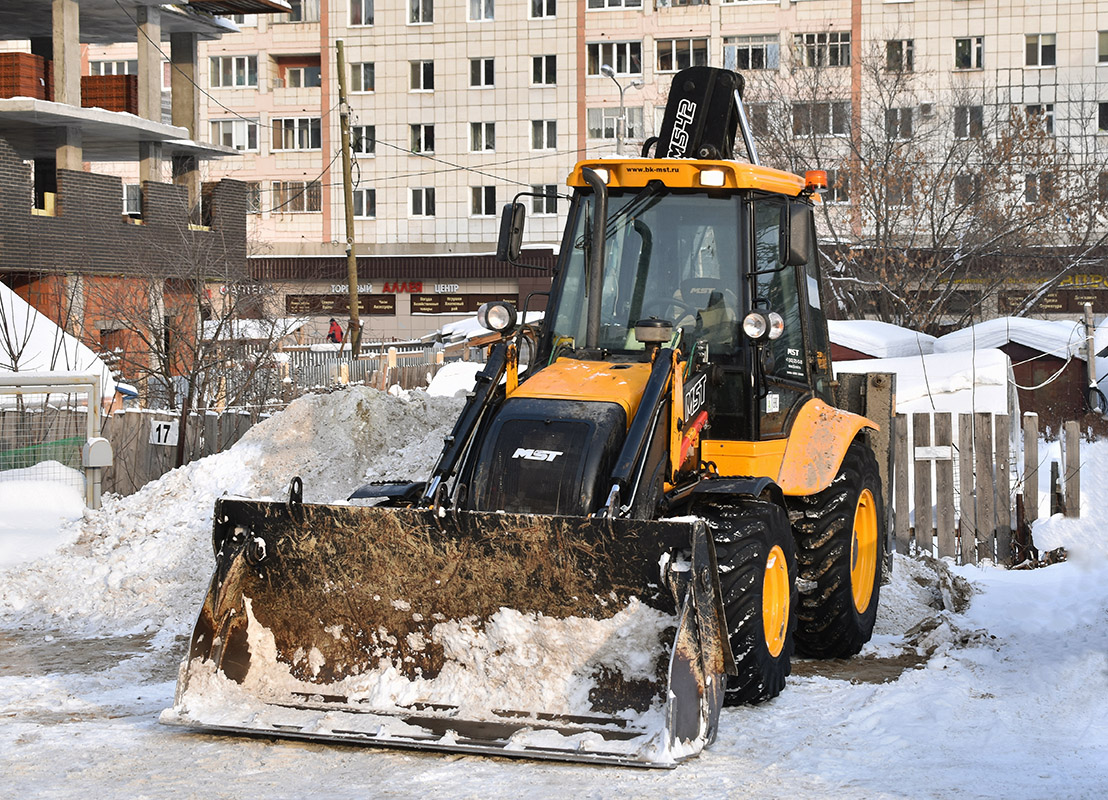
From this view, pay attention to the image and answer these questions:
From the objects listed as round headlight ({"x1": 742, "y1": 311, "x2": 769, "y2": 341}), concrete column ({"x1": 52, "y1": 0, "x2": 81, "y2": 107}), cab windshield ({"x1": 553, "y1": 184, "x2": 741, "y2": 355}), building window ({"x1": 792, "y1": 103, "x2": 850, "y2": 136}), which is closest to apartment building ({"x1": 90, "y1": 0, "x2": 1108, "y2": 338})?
concrete column ({"x1": 52, "y1": 0, "x2": 81, "y2": 107})

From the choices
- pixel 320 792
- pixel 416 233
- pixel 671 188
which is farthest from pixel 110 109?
pixel 320 792

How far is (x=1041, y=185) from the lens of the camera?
27.3 metres

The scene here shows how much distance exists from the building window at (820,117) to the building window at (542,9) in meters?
22.0

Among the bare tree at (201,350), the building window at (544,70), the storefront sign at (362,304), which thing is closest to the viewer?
the bare tree at (201,350)

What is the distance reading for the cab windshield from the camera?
23.6 feet

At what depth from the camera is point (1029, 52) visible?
150 ft

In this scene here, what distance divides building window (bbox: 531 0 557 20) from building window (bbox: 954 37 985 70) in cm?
1484

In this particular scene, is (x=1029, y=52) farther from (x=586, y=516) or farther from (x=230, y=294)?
(x=586, y=516)

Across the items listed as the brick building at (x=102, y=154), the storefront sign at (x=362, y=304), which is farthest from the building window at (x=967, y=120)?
the storefront sign at (x=362, y=304)

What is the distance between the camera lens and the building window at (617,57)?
159ft

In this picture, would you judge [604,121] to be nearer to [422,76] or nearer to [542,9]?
[542,9]

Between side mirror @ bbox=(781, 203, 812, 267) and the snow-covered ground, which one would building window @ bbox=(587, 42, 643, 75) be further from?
side mirror @ bbox=(781, 203, 812, 267)

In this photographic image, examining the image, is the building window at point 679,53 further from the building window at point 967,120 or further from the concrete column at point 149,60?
the concrete column at point 149,60

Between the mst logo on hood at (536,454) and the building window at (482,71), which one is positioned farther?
the building window at (482,71)
